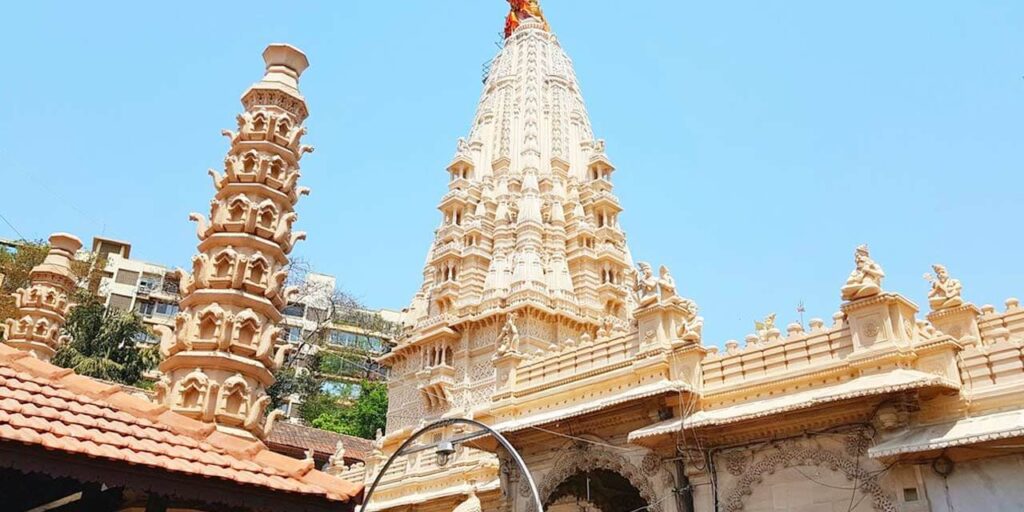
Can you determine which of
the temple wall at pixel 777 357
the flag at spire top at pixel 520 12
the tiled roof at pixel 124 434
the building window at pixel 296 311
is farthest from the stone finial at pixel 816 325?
the building window at pixel 296 311

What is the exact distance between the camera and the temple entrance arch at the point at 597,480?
15.4 metres

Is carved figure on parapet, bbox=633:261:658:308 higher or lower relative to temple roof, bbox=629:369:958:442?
higher

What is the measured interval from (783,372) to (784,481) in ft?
6.64

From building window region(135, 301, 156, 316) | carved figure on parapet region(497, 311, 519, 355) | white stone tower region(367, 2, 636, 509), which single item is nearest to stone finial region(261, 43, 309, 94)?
carved figure on parapet region(497, 311, 519, 355)

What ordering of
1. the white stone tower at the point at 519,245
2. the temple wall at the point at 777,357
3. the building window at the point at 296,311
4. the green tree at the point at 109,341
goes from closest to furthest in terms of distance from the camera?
the temple wall at the point at 777,357
the white stone tower at the point at 519,245
the green tree at the point at 109,341
the building window at the point at 296,311

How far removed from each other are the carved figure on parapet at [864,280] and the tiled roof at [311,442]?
29029 mm

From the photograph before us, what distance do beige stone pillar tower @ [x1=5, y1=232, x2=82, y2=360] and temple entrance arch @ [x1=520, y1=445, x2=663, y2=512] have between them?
1662cm

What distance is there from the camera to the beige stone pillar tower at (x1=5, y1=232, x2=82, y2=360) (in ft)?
77.3

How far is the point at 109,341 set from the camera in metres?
47.3

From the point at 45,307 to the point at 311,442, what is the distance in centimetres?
1835

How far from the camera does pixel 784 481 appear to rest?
1367cm

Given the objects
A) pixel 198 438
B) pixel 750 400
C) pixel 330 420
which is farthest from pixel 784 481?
pixel 330 420

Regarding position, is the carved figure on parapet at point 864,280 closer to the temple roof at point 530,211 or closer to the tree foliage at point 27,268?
the temple roof at point 530,211

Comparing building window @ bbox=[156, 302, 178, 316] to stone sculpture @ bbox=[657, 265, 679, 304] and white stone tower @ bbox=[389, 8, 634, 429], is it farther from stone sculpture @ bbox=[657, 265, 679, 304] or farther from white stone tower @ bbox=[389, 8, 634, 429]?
stone sculpture @ bbox=[657, 265, 679, 304]
